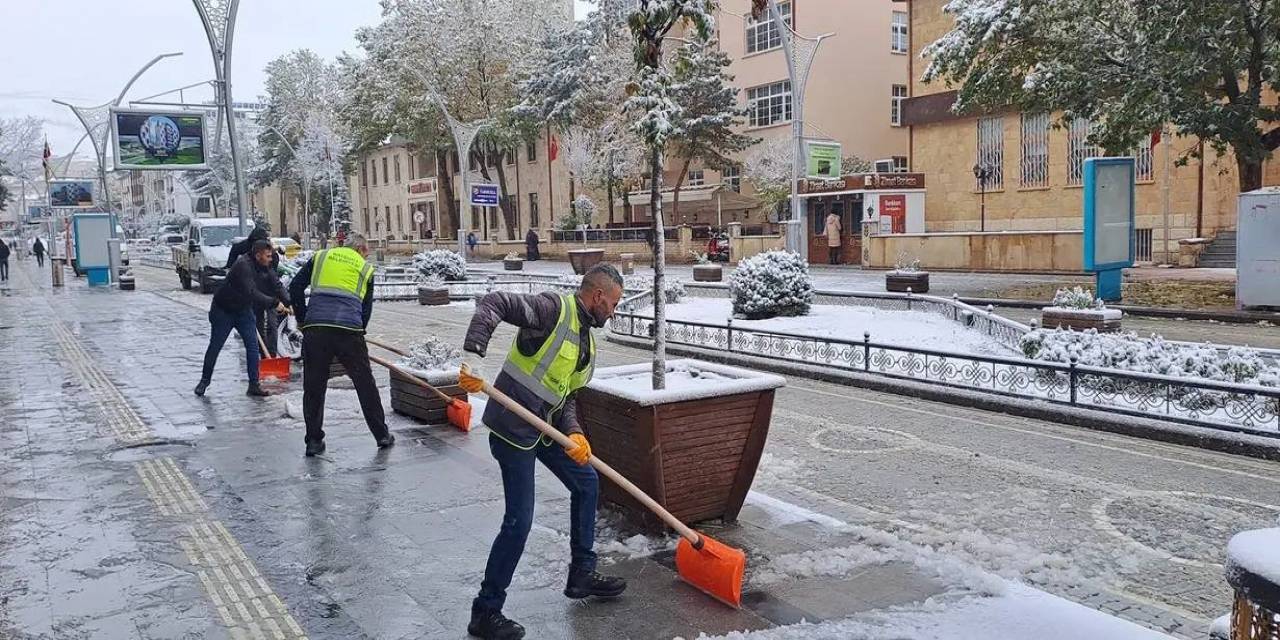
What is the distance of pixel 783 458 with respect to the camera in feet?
26.8

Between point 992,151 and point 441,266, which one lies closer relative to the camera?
point 441,266

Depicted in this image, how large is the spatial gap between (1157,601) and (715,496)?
2.32m

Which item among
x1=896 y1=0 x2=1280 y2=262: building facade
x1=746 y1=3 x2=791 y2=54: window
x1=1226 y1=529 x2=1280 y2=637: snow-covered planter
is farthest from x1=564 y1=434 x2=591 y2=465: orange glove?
x1=746 y1=3 x2=791 y2=54: window

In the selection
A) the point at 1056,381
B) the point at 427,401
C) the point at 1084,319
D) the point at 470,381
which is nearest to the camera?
the point at 470,381

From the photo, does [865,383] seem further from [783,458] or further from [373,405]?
[373,405]

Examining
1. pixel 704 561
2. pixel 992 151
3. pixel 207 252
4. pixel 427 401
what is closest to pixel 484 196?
pixel 207 252

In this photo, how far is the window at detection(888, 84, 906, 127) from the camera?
4653 cm

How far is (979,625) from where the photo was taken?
450cm

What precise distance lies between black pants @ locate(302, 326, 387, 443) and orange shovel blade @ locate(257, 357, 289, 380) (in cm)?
374

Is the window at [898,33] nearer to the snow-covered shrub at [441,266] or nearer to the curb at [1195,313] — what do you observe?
the snow-covered shrub at [441,266]

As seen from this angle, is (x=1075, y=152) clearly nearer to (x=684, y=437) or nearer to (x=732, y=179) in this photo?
(x=732, y=179)

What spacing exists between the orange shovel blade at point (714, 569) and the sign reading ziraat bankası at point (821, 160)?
21.8m

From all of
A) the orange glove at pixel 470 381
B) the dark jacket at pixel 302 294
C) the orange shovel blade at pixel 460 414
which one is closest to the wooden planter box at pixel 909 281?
the orange shovel blade at pixel 460 414

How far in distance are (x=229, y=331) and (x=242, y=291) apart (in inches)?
25.0
